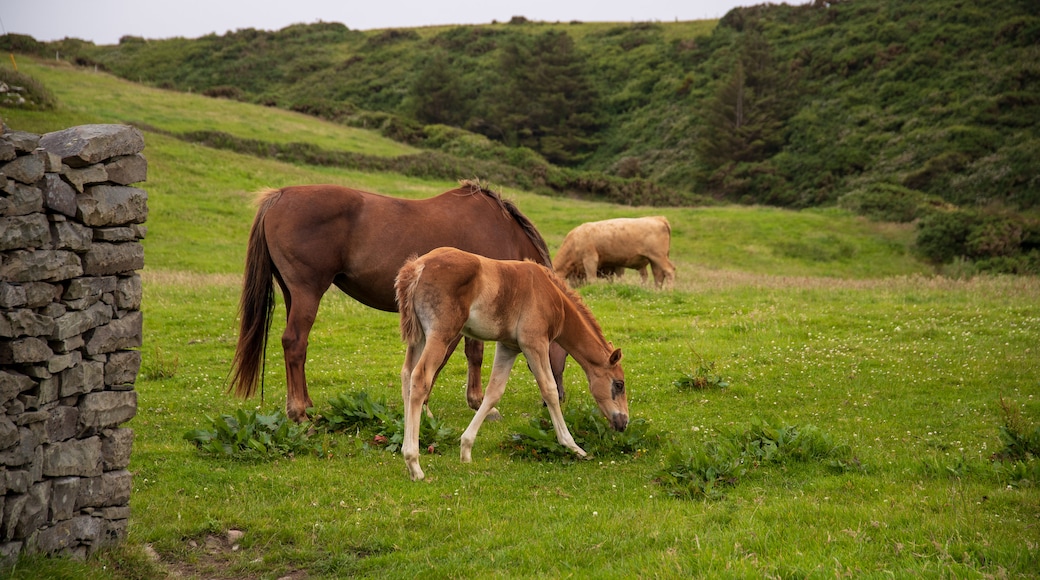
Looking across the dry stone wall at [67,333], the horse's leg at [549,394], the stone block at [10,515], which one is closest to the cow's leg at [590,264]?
the horse's leg at [549,394]

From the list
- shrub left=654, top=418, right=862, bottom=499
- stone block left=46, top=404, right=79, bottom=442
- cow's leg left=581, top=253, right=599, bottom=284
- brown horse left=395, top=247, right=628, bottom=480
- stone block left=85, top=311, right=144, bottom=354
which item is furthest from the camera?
cow's leg left=581, top=253, right=599, bottom=284

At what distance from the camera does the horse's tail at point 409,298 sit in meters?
7.63

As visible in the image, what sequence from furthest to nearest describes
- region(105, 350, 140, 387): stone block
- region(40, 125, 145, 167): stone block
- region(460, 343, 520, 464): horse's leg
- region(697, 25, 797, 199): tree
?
region(697, 25, 797, 199): tree
region(460, 343, 520, 464): horse's leg
region(105, 350, 140, 387): stone block
region(40, 125, 145, 167): stone block

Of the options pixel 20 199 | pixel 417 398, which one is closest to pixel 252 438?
pixel 417 398

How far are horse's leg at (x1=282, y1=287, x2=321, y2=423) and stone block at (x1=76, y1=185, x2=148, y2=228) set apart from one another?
3724mm

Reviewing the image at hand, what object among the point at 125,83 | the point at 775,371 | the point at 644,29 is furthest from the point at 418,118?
the point at 775,371

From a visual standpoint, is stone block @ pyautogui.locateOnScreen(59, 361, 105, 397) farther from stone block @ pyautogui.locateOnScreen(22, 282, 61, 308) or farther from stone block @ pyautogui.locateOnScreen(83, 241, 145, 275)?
stone block @ pyautogui.locateOnScreen(83, 241, 145, 275)

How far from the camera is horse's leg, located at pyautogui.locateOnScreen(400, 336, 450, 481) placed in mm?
7402

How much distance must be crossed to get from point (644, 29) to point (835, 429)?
288 feet

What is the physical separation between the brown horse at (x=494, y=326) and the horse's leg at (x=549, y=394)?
1 cm

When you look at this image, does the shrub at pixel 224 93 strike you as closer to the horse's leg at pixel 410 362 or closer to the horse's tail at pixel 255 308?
the horse's tail at pixel 255 308

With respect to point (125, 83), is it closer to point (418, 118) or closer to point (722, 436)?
point (418, 118)

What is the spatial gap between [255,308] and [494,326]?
3.42m

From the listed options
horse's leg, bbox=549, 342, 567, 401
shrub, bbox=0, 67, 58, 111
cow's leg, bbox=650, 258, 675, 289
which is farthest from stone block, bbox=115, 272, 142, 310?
shrub, bbox=0, 67, 58, 111
